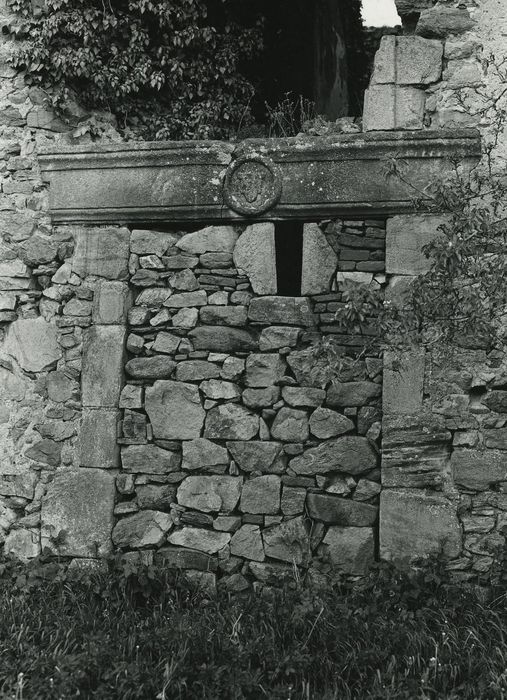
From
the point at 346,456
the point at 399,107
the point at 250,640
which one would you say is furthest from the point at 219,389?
the point at 399,107

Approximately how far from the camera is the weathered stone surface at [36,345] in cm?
544

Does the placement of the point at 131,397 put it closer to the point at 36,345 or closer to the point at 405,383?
the point at 36,345

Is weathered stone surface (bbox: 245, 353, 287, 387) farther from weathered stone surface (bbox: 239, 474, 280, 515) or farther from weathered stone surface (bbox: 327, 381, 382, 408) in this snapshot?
weathered stone surface (bbox: 239, 474, 280, 515)

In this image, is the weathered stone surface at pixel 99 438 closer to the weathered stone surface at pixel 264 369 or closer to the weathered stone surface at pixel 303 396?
the weathered stone surface at pixel 264 369

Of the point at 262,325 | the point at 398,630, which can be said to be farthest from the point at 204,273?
the point at 398,630

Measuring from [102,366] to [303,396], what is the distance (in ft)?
4.23

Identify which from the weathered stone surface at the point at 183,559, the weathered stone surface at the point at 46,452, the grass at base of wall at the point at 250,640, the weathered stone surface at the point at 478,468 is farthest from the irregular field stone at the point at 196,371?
the weathered stone surface at the point at 478,468

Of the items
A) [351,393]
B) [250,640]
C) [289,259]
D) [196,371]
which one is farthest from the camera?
[289,259]

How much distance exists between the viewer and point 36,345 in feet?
17.9

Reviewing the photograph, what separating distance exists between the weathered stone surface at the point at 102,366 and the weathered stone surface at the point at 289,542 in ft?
4.23

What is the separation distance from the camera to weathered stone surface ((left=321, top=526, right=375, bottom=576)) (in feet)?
16.3

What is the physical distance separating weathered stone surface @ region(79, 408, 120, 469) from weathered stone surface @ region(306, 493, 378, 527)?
1298 mm

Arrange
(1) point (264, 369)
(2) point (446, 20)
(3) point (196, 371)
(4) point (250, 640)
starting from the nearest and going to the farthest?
(4) point (250, 640), (2) point (446, 20), (1) point (264, 369), (3) point (196, 371)

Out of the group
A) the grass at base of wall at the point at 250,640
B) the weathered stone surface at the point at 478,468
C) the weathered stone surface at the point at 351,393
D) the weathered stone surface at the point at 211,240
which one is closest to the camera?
Result: the grass at base of wall at the point at 250,640
